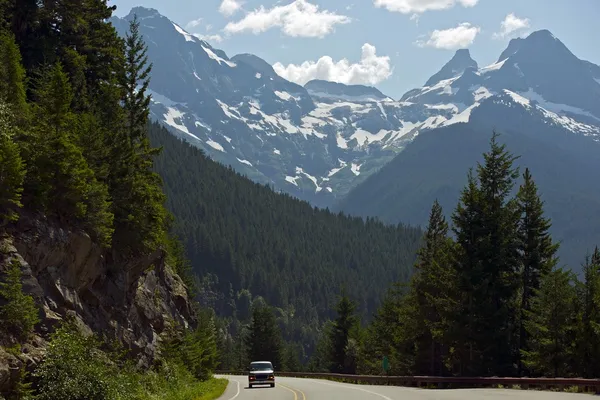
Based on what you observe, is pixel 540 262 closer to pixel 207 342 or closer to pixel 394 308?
pixel 394 308

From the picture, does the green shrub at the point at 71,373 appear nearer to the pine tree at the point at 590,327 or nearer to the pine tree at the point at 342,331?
the pine tree at the point at 590,327

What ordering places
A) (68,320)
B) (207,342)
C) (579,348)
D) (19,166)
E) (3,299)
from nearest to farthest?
(3,299), (19,166), (68,320), (579,348), (207,342)

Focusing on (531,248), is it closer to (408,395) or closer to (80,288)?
(408,395)

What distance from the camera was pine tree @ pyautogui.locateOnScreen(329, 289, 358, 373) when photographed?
8431cm

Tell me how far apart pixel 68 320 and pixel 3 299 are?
473 cm

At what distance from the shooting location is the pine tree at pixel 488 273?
43.0 m

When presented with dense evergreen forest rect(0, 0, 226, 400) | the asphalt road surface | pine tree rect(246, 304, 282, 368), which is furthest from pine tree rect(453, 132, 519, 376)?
pine tree rect(246, 304, 282, 368)

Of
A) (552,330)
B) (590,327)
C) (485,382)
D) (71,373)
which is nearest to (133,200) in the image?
(71,373)

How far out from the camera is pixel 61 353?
22125 mm

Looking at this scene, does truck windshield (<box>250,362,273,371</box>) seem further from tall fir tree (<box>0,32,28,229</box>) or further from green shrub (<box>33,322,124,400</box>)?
tall fir tree (<box>0,32,28,229</box>)

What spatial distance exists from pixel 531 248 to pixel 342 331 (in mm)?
41419

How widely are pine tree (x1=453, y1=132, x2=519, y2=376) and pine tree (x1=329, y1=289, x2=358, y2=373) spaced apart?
38.3 metres

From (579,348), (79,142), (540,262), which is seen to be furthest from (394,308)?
(79,142)

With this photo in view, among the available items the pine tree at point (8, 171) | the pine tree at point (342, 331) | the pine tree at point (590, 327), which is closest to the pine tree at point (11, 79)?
the pine tree at point (8, 171)
